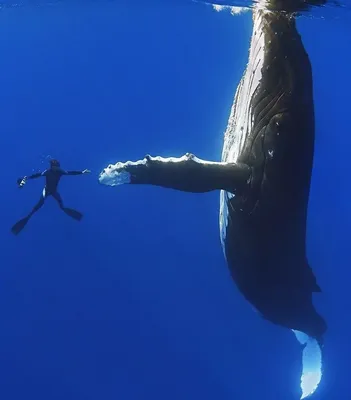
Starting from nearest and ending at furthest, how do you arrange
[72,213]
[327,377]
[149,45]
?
[72,213]
[327,377]
[149,45]

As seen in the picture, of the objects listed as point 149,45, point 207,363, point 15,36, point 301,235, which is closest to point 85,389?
point 207,363

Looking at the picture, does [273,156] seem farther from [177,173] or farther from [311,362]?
[311,362]

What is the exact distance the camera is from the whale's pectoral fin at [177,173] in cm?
643

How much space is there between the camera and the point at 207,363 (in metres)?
31.2

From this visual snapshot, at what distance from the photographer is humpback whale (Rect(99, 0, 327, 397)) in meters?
6.54

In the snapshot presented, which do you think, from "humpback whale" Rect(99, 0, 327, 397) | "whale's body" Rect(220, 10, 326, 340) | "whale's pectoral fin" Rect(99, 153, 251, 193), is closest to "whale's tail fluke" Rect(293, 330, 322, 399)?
"whale's body" Rect(220, 10, 326, 340)

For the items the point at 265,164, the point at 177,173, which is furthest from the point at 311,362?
the point at 177,173

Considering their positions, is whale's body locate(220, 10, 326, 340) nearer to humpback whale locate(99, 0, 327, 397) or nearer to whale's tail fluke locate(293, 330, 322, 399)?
humpback whale locate(99, 0, 327, 397)

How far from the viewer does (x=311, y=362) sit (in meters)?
10.1

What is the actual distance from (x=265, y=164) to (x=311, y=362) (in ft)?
16.8

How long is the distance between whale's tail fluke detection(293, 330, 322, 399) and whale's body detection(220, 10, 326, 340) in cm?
199

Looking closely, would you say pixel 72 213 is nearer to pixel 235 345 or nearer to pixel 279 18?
pixel 279 18

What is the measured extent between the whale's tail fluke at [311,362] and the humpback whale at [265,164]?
2.56m

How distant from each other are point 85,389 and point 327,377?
14.5 meters
